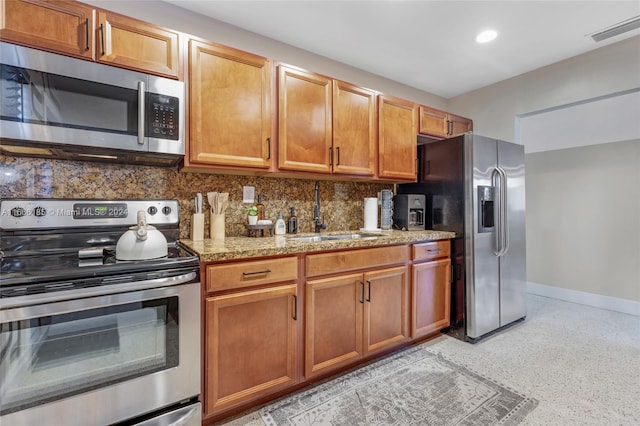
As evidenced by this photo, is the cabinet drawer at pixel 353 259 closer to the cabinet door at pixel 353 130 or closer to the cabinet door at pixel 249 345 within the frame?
the cabinet door at pixel 249 345

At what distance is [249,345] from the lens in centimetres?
163

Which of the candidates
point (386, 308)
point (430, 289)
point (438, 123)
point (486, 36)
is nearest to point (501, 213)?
point (430, 289)

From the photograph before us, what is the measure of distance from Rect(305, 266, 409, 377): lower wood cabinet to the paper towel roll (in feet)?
2.13

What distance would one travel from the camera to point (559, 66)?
2.96 metres

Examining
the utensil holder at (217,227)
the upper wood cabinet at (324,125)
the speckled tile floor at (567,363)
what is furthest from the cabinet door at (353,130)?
the speckled tile floor at (567,363)

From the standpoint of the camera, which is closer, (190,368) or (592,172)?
(190,368)

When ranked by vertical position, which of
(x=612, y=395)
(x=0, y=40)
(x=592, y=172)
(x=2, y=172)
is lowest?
(x=612, y=395)

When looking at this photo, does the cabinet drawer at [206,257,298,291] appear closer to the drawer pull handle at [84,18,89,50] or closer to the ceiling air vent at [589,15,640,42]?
the drawer pull handle at [84,18,89,50]

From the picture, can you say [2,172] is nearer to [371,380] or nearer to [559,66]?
[371,380]

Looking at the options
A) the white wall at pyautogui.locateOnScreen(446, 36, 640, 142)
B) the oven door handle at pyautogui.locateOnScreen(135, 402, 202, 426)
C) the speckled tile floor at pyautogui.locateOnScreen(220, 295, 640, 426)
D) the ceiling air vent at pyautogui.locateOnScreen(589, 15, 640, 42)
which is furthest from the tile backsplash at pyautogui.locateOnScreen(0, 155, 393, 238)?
the ceiling air vent at pyautogui.locateOnScreen(589, 15, 640, 42)

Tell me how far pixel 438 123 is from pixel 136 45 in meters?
2.73

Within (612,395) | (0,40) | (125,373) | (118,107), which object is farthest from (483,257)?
(0,40)

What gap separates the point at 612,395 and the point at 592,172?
2711mm

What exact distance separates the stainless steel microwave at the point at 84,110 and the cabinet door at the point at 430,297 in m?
2.01
